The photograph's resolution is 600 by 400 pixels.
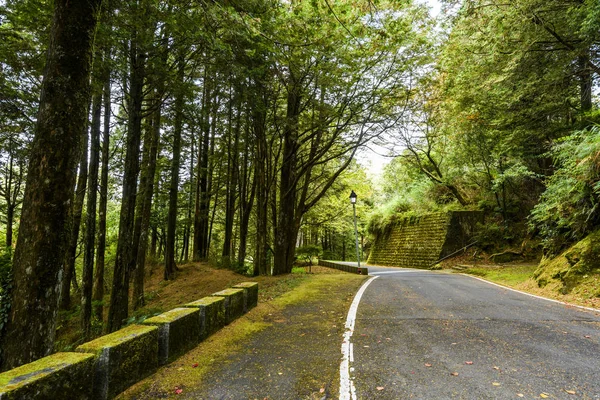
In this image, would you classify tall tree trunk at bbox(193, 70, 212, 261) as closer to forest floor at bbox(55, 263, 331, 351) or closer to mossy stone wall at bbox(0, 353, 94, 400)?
forest floor at bbox(55, 263, 331, 351)

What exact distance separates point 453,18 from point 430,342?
11.2 metres

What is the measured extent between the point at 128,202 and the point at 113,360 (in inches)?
232

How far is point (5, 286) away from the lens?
494cm

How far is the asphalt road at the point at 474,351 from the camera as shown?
3205 mm

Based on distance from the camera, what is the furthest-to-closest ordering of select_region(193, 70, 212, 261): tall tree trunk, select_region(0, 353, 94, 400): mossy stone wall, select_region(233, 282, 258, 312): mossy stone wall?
select_region(193, 70, 212, 261): tall tree trunk → select_region(233, 282, 258, 312): mossy stone wall → select_region(0, 353, 94, 400): mossy stone wall

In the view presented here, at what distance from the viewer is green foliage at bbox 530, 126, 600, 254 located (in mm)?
8711

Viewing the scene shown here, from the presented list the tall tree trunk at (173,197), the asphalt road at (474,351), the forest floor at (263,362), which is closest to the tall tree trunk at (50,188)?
the forest floor at (263,362)

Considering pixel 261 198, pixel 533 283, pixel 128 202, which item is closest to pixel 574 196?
pixel 533 283

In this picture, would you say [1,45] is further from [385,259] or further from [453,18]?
[385,259]

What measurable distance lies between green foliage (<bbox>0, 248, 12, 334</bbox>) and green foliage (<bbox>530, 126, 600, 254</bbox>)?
41.7 ft

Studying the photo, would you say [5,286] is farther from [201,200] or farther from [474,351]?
[201,200]

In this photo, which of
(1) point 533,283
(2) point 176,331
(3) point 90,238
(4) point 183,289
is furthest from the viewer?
(4) point 183,289

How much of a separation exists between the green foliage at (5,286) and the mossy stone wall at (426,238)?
2016 cm

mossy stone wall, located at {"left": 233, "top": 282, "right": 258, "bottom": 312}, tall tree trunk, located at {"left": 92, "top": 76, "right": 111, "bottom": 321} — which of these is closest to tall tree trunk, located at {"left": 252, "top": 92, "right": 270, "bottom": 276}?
tall tree trunk, located at {"left": 92, "top": 76, "right": 111, "bottom": 321}
